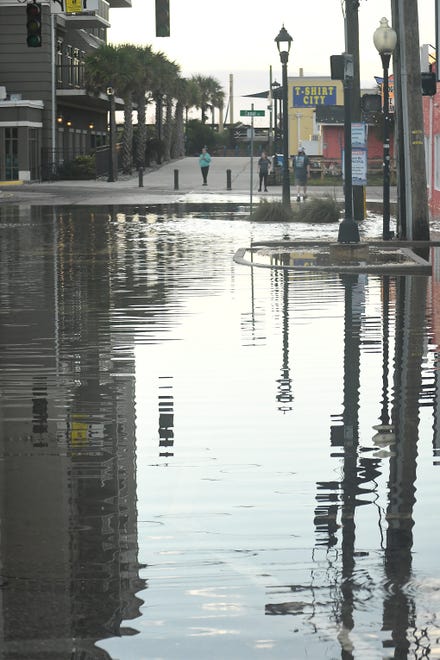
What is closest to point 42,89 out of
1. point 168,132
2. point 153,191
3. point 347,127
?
point 153,191

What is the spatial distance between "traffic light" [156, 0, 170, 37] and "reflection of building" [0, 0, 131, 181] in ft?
113

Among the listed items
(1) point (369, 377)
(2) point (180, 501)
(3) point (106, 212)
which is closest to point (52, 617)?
(2) point (180, 501)

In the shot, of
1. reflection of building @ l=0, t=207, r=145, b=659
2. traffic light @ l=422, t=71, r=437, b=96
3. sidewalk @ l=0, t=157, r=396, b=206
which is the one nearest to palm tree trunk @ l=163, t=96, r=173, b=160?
sidewalk @ l=0, t=157, r=396, b=206

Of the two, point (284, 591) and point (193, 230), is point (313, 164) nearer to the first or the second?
point (193, 230)

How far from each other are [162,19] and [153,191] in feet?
82.8

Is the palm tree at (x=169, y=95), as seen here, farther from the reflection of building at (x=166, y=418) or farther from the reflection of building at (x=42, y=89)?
the reflection of building at (x=166, y=418)

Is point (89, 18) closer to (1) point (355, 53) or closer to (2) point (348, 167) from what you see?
(1) point (355, 53)

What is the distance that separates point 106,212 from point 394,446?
36039mm

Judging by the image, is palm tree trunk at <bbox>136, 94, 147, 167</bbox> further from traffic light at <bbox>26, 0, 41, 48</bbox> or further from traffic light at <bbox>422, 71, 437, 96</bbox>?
traffic light at <bbox>422, 71, 437, 96</bbox>

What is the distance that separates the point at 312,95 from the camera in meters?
102

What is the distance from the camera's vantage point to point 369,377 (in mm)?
11930

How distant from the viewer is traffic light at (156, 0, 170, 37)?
37.0m

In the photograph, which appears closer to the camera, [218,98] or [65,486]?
[65,486]

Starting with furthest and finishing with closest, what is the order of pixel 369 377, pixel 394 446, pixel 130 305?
pixel 130 305, pixel 369 377, pixel 394 446
